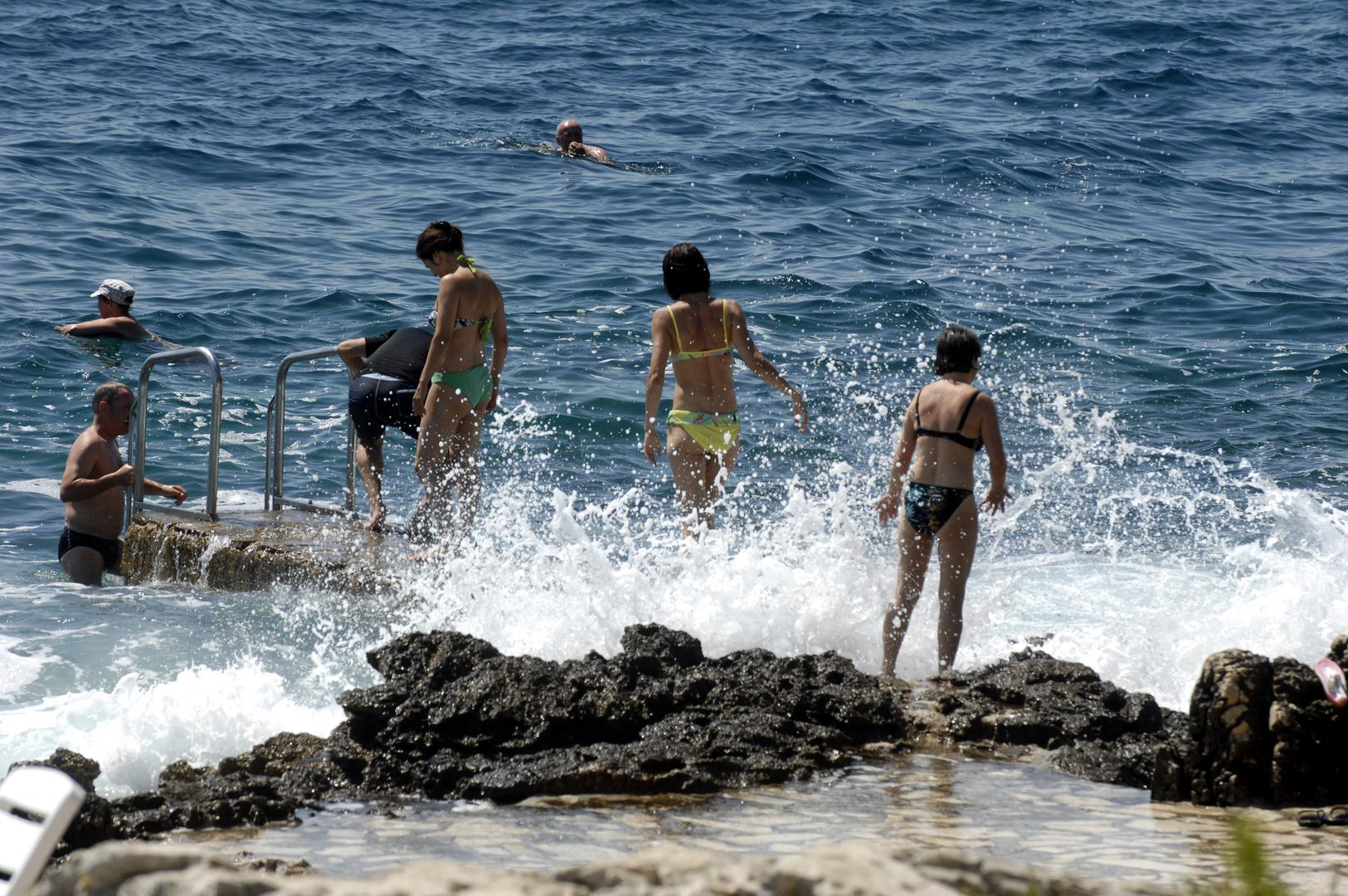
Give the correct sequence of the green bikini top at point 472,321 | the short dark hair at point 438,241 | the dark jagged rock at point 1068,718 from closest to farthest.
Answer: the dark jagged rock at point 1068,718 → the short dark hair at point 438,241 → the green bikini top at point 472,321

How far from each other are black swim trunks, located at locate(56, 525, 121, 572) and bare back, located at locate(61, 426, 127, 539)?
28mm

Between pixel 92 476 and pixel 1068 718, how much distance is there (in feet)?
19.2

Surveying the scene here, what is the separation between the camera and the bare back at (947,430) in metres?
5.97

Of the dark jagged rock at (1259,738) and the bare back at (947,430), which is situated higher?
the bare back at (947,430)

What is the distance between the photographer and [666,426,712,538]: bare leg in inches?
280

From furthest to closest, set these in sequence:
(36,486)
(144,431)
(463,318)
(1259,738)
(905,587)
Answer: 1. (36,486)
2. (144,431)
3. (463,318)
4. (905,587)
5. (1259,738)

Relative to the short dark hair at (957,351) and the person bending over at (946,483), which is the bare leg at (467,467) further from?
the short dark hair at (957,351)

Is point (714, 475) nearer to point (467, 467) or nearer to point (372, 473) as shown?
point (467, 467)

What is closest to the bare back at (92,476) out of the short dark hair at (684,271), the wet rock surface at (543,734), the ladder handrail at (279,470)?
the ladder handrail at (279,470)

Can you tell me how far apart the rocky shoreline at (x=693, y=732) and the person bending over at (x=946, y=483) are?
43 centimetres

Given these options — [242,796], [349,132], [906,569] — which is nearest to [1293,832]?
[906,569]

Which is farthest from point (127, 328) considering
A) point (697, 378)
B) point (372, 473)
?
point (697, 378)

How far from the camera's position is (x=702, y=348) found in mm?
7055

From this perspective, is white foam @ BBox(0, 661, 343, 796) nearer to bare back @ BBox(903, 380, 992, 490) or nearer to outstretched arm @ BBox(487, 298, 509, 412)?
outstretched arm @ BBox(487, 298, 509, 412)
